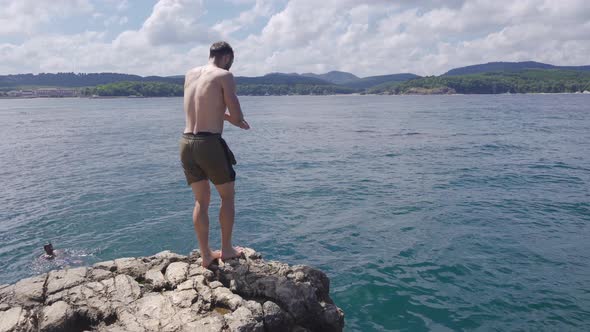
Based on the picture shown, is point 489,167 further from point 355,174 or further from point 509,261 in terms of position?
point 509,261

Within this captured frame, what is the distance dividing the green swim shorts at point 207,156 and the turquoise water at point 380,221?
186 inches

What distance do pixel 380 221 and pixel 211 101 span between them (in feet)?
33.7

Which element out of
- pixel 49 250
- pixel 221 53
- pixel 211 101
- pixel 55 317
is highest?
pixel 221 53

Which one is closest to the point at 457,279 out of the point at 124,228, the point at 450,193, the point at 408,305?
the point at 408,305

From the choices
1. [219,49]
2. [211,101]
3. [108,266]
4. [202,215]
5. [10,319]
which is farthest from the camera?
[108,266]

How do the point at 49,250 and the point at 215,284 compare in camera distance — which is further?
the point at 49,250

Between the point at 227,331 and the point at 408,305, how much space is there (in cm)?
539

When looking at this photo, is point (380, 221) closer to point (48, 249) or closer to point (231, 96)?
point (231, 96)

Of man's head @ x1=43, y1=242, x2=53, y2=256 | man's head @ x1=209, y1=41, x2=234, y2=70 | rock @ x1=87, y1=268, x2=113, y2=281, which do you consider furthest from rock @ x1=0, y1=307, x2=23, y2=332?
man's head @ x1=43, y1=242, x2=53, y2=256

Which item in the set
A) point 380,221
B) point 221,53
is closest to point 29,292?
point 221,53

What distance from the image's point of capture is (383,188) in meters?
20.5

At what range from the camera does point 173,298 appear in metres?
6.83

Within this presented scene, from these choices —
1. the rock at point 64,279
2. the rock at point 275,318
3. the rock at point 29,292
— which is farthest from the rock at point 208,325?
the rock at point 29,292

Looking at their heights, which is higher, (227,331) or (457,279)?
(227,331)
